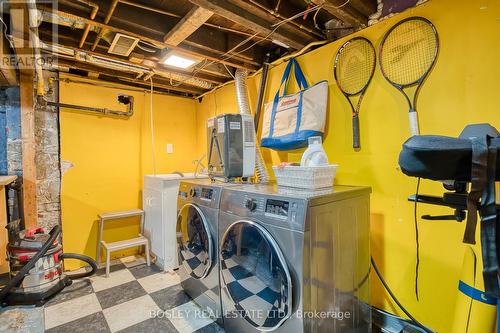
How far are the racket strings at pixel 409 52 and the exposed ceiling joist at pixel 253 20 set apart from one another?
0.65 m

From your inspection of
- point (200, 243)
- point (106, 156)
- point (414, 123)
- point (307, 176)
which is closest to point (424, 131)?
point (414, 123)

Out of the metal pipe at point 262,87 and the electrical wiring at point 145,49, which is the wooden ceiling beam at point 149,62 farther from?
the metal pipe at point 262,87

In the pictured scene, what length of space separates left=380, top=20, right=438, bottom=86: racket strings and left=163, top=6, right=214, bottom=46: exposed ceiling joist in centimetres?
116

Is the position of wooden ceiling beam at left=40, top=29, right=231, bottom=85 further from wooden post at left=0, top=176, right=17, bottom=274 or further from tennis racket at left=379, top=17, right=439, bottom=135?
tennis racket at left=379, top=17, right=439, bottom=135

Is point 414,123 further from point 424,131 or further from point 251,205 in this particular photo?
point 251,205

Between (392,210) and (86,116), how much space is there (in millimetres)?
3070

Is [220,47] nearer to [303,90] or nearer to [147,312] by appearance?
[303,90]

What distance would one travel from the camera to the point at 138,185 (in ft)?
9.93

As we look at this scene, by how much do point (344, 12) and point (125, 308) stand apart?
2609 mm

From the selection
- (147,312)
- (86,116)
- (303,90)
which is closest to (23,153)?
(86,116)

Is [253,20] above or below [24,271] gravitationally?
above

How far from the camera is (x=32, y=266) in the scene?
5.81ft

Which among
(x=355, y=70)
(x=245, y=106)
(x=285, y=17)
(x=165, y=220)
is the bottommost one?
(x=165, y=220)

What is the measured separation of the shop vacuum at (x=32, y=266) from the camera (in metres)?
1.82
